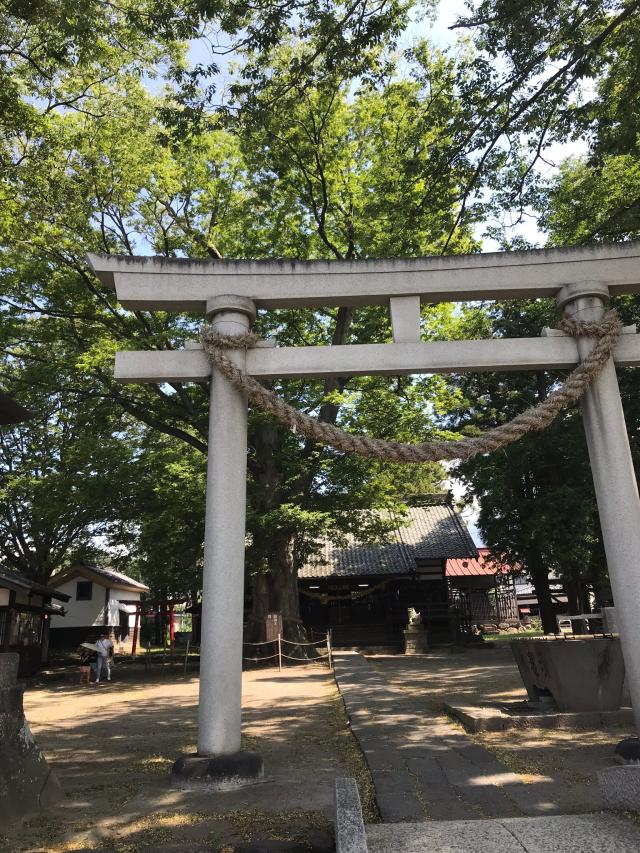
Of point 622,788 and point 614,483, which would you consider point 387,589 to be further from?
point 622,788

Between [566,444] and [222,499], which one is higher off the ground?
[566,444]

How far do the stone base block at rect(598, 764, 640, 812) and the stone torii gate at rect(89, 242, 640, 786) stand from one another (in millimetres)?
1645

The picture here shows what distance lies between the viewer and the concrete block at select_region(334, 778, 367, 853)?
2.54 metres

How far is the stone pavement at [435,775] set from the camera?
399cm

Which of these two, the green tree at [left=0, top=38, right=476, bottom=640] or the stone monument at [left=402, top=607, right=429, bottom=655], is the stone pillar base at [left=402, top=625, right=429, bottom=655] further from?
the green tree at [left=0, top=38, right=476, bottom=640]

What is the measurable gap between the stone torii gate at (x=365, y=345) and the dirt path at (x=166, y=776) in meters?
1.29

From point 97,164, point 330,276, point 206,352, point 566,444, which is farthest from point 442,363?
point 566,444

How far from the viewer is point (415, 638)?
21297mm

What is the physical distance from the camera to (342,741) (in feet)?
22.0

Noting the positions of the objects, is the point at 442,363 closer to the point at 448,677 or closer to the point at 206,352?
the point at 206,352

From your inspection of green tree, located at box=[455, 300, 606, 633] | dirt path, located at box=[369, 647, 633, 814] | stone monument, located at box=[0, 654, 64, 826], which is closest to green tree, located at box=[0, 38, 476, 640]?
green tree, located at box=[455, 300, 606, 633]

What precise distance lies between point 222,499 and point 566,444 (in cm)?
1582

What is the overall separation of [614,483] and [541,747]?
2.92 m

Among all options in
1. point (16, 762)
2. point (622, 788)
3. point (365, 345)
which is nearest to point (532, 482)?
point (365, 345)
